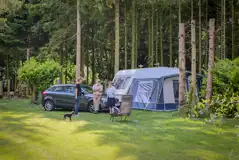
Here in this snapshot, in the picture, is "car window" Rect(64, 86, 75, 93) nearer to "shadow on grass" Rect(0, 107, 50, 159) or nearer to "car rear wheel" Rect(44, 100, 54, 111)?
"car rear wheel" Rect(44, 100, 54, 111)

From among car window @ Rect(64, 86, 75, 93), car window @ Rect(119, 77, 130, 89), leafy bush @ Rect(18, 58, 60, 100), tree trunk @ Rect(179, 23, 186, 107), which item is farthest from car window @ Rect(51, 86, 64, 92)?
tree trunk @ Rect(179, 23, 186, 107)

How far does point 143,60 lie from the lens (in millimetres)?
30516

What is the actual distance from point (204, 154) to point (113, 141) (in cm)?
231

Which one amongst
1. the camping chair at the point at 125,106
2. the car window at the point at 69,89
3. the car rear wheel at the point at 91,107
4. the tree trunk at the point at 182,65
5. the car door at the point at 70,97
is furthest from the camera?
the car window at the point at 69,89

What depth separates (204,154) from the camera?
7727 mm

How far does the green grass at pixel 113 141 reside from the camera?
7473 millimetres

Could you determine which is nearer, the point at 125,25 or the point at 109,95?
the point at 109,95

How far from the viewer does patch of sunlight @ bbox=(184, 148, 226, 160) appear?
7480mm

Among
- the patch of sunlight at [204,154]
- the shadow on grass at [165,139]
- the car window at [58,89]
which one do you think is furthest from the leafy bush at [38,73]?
the patch of sunlight at [204,154]

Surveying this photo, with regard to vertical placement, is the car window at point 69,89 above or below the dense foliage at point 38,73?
below

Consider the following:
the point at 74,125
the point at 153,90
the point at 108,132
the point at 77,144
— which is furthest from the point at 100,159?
the point at 153,90

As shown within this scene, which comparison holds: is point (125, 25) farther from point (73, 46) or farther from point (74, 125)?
point (74, 125)

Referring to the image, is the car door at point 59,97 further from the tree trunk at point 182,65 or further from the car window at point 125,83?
the tree trunk at point 182,65

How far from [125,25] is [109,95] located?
10144 mm
